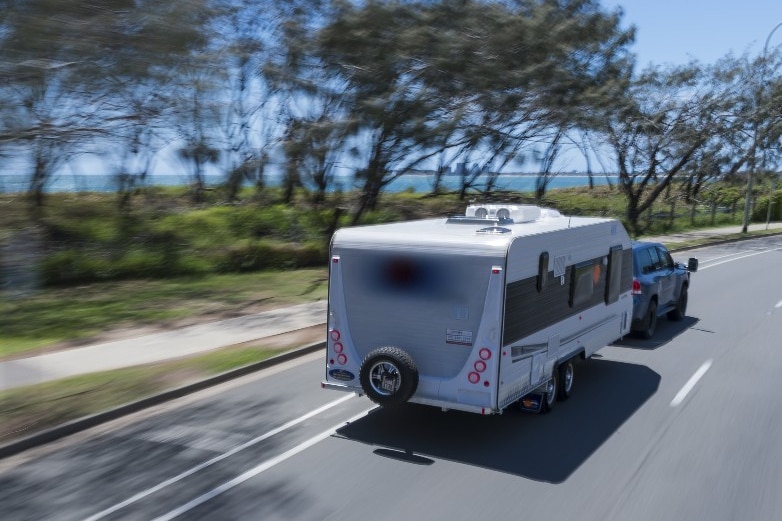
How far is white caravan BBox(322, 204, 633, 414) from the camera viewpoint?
27.0 ft

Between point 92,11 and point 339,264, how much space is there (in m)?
4.93

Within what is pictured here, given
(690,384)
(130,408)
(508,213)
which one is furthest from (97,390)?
(690,384)

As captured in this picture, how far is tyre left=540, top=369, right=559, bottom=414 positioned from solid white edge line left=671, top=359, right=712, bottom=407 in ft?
5.25

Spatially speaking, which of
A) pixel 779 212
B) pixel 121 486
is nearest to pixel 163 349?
pixel 121 486

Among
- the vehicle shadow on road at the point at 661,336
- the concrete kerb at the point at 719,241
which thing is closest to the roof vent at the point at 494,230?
the vehicle shadow on road at the point at 661,336

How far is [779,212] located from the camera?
59.6 meters

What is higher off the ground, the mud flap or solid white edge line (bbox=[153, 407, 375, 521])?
the mud flap

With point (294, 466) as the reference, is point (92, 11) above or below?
above

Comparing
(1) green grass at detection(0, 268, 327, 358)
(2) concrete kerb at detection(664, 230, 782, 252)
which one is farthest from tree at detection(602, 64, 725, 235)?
(1) green grass at detection(0, 268, 327, 358)

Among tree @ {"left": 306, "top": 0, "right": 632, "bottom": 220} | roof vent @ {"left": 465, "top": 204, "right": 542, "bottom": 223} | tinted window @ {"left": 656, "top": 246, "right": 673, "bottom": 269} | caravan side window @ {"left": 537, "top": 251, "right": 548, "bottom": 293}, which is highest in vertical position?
tree @ {"left": 306, "top": 0, "right": 632, "bottom": 220}

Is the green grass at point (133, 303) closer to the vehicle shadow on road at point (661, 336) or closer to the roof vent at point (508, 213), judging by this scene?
the vehicle shadow on road at point (661, 336)

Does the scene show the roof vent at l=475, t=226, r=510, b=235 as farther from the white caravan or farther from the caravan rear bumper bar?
the caravan rear bumper bar

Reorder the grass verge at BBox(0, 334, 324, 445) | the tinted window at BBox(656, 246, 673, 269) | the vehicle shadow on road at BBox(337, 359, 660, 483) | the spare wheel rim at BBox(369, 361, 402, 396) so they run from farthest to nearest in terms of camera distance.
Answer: the tinted window at BBox(656, 246, 673, 269), the grass verge at BBox(0, 334, 324, 445), the spare wheel rim at BBox(369, 361, 402, 396), the vehicle shadow on road at BBox(337, 359, 660, 483)

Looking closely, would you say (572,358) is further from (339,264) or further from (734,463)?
(339,264)
